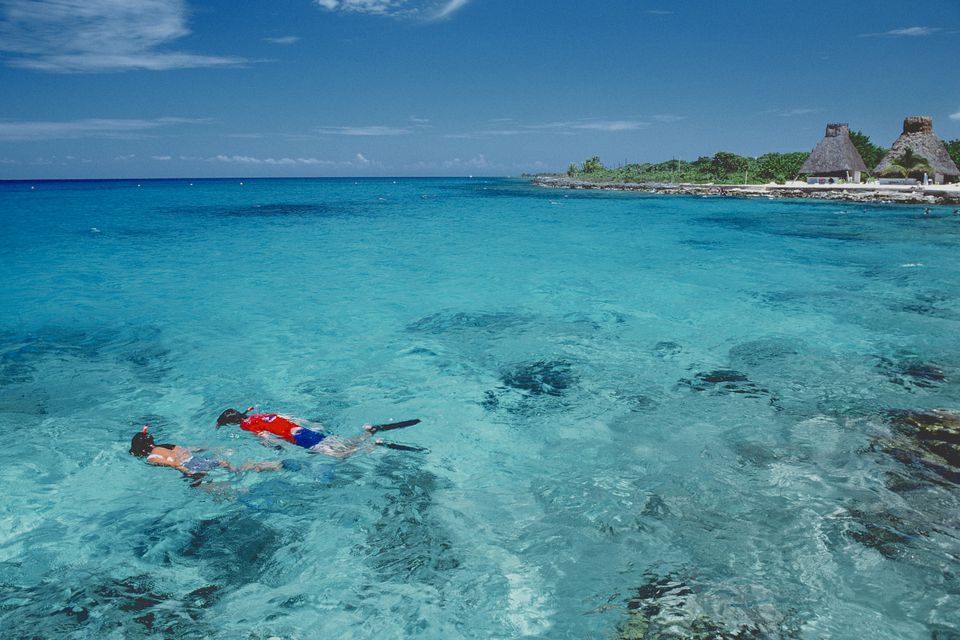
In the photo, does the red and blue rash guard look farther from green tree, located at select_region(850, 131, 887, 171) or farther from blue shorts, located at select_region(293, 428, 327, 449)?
green tree, located at select_region(850, 131, 887, 171)

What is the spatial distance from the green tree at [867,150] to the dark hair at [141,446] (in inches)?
2980

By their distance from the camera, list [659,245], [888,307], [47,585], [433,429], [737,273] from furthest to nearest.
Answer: [659,245] → [737,273] → [888,307] → [433,429] → [47,585]

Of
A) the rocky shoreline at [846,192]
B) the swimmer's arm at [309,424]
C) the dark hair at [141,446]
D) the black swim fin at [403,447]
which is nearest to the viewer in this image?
the dark hair at [141,446]

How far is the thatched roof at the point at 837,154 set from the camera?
57625mm

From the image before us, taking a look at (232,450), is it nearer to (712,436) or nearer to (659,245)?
(712,436)

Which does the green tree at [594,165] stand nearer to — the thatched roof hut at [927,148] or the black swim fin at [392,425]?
the thatched roof hut at [927,148]

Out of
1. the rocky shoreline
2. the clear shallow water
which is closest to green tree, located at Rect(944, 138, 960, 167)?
the rocky shoreline

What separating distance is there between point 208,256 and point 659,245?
71.0 ft

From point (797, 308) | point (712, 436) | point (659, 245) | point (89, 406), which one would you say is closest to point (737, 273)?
point (797, 308)

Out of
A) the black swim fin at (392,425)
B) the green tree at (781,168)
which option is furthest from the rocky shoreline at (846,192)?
the black swim fin at (392,425)

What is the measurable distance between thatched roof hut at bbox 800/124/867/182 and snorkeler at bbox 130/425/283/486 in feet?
224

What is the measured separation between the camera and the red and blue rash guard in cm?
709

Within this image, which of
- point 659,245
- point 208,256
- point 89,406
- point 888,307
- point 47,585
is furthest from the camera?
point 659,245

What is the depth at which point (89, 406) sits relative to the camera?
Result: 8.55 metres
